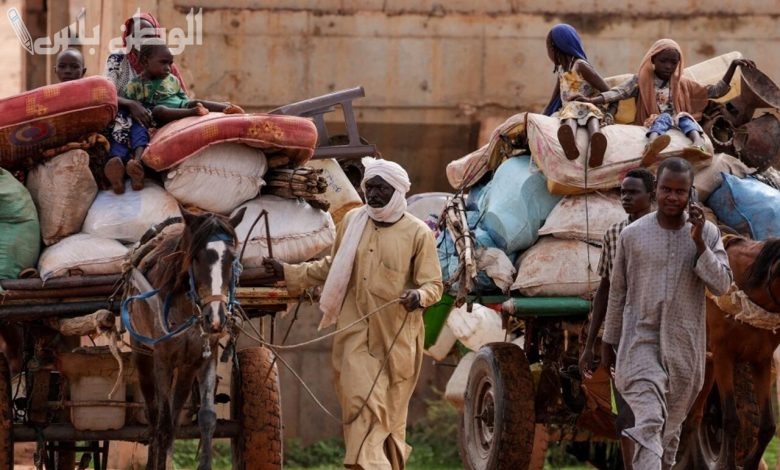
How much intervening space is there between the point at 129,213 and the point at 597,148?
114 inches

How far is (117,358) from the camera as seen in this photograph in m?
10.9

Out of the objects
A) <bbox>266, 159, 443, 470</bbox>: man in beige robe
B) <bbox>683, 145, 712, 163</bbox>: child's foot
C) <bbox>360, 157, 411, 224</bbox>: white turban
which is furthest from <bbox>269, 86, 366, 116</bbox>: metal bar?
<bbox>683, 145, 712, 163</bbox>: child's foot

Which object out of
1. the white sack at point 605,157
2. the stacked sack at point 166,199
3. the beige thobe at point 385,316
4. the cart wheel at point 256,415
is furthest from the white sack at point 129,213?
the white sack at point 605,157

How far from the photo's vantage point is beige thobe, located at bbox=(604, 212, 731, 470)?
9.26 metres

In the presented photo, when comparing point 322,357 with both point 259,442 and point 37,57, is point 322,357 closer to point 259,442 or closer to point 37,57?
point 37,57

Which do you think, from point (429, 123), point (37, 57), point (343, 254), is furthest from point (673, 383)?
point (37, 57)

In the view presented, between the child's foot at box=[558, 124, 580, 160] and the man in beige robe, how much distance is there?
4.03 ft

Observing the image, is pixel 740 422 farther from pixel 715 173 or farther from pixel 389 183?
pixel 389 183

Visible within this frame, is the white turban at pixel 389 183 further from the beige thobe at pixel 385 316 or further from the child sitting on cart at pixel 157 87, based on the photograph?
the child sitting on cart at pixel 157 87

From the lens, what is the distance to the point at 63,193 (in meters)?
11.0

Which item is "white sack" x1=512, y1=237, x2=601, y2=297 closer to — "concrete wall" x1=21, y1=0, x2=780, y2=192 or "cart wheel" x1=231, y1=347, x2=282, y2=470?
"cart wheel" x1=231, y1=347, x2=282, y2=470

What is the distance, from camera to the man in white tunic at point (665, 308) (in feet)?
30.3

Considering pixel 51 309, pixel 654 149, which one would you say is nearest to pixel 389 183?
pixel 654 149

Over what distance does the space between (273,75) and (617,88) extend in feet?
19.6
